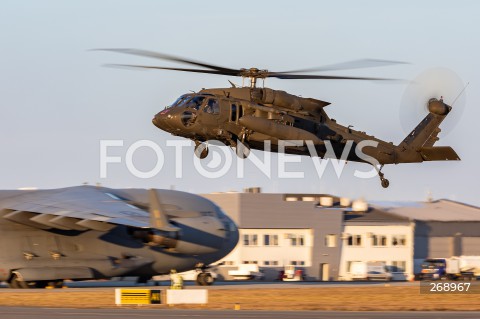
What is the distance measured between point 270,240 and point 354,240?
903 centimetres

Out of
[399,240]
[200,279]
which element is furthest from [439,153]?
[399,240]

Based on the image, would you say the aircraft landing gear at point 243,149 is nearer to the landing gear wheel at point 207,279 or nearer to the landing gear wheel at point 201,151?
the landing gear wheel at point 201,151

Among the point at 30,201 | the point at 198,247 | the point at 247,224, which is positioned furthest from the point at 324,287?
the point at 247,224

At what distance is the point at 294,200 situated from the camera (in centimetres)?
10006

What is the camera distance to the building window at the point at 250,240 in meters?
96.1

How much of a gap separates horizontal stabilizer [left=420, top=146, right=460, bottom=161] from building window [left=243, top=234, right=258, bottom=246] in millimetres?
49673

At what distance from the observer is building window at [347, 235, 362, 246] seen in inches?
3920

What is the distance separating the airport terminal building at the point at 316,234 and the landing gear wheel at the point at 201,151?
157 ft

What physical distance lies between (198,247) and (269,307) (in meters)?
13.0

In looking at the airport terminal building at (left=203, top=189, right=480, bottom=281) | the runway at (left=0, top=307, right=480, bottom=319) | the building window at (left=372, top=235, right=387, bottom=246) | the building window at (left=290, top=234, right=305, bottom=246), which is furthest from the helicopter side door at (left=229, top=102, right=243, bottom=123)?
the building window at (left=372, top=235, right=387, bottom=246)

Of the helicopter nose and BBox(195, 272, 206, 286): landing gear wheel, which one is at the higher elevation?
the helicopter nose

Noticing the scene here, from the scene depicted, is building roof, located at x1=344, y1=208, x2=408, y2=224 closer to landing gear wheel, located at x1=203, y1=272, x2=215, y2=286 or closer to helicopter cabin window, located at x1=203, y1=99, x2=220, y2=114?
landing gear wheel, located at x1=203, y1=272, x2=215, y2=286

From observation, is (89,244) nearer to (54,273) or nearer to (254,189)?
(54,273)

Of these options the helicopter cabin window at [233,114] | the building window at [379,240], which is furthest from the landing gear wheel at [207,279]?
the building window at [379,240]
